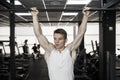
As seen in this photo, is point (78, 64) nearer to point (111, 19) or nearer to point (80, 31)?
point (111, 19)

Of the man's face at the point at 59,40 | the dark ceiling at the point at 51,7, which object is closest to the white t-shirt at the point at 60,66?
the man's face at the point at 59,40

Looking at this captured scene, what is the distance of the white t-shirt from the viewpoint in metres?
2.27

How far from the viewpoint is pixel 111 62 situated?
2840 millimetres

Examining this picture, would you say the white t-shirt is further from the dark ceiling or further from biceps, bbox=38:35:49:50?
the dark ceiling

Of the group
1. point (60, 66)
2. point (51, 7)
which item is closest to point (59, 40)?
point (60, 66)

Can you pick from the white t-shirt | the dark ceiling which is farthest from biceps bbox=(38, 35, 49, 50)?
the dark ceiling

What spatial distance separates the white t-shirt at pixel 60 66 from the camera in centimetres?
227

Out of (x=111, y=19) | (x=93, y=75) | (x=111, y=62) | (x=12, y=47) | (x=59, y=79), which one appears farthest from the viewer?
(x=93, y=75)

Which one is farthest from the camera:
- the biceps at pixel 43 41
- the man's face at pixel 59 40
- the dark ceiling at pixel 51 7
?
the dark ceiling at pixel 51 7

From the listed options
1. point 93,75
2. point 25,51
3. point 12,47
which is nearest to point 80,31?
point 12,47

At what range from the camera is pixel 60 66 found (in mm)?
2277

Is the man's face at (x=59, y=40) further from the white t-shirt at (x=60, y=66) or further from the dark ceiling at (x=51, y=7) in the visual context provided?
the dark ceiling at (x=51, y=7)

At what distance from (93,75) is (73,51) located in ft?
13.3

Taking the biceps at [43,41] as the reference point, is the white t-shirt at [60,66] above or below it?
below
